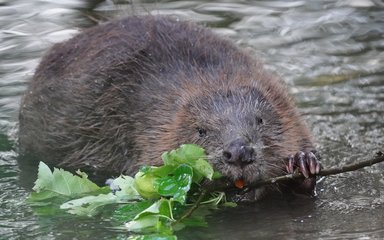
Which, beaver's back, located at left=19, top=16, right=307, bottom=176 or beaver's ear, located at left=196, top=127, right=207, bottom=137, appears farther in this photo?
beaver's back, located at left=19, top=16, right=307, bottom=176

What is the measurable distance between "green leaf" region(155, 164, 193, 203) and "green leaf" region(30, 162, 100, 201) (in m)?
0.66

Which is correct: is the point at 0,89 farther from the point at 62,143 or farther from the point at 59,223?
the point at 59,223

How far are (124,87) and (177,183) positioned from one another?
4.85 feet

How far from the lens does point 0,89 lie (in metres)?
8.40

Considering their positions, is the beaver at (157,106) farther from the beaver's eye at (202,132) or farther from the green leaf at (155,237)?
the green leaf at (155,237)

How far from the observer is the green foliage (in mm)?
5066

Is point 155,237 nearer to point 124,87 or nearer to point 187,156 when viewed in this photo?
point 187,156

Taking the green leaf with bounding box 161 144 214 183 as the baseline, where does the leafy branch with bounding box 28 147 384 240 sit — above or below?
below

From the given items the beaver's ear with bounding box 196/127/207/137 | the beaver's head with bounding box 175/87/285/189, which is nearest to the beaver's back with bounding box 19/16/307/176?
the beaver's head with bounding box 175/87/285/189

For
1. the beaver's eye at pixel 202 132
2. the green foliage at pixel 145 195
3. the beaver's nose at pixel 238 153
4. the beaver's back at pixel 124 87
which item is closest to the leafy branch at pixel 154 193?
the green foliage at pixel 145 195

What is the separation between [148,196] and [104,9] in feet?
17.4

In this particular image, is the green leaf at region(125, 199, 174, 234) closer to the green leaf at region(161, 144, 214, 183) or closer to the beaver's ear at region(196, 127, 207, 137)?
the green leaf at region(161, 144, 214, 183)

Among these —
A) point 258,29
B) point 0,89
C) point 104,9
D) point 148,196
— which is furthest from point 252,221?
point 104,9

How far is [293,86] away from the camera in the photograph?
27.7 feet
